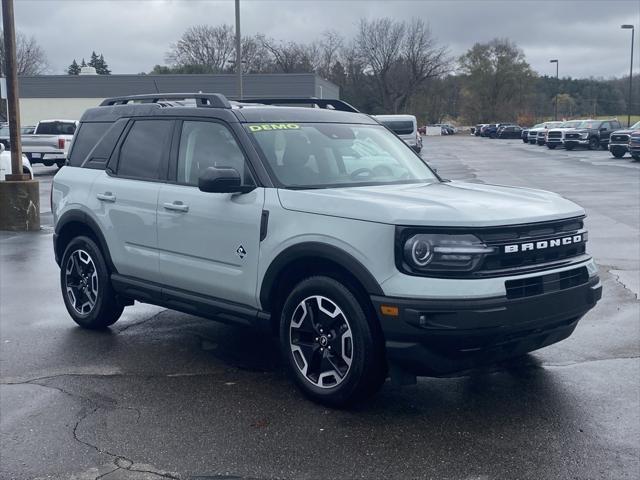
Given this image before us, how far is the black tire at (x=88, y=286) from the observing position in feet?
21.7

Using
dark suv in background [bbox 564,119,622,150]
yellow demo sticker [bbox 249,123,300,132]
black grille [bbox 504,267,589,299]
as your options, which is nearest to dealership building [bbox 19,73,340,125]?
dark suv in background [bbox 564,119,622,150]

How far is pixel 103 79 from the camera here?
5469cm

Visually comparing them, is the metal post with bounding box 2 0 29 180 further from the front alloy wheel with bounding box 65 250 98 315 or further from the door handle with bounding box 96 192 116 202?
the door handle with bounding box 96 192 116 202

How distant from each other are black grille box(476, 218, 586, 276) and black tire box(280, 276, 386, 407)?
30.0 inches

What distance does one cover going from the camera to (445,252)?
4.37 m

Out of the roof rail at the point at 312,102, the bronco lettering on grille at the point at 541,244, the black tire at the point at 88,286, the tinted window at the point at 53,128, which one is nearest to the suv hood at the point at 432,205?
the bronco lettering on grille at the point at 541,244

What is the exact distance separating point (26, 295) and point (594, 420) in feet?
19.6

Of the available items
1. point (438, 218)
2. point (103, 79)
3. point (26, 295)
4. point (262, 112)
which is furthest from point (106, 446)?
point (103, 79)

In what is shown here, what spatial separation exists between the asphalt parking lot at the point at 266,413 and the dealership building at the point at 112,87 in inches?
1840

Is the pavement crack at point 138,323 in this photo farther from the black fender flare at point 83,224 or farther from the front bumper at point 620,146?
the front bumper at point 620,146

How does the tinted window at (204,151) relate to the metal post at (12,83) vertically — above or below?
below

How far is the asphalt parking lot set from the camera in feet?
13.5

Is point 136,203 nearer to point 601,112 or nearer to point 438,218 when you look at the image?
point 438,218

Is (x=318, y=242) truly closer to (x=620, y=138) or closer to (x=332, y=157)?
(x=332, y=157)
